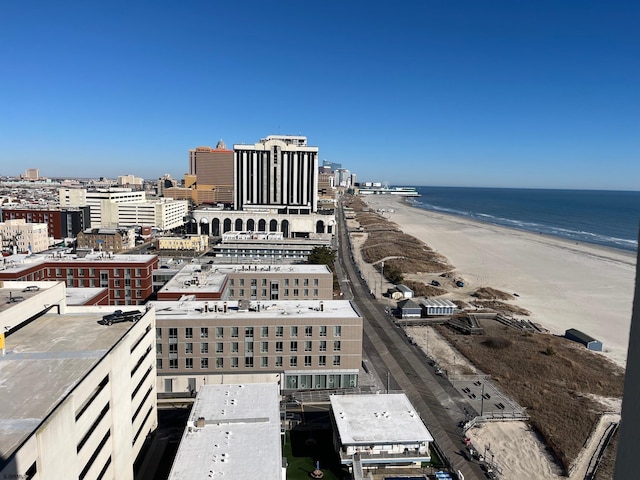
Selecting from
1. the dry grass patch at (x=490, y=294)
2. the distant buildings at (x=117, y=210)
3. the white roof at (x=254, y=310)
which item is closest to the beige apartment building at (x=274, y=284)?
the white roof at (x=254, y=310)

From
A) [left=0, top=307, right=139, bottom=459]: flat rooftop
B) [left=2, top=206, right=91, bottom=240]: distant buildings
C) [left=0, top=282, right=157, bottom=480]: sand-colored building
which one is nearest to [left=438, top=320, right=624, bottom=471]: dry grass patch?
[left=0, top=282, right=157, bottom=480]: sand-colored building

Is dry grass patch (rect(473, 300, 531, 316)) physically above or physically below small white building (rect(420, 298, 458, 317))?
below

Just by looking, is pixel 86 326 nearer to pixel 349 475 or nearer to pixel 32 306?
pixel 32 306

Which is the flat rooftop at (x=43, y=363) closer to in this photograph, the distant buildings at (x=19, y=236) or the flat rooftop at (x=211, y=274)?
the flat rooftop at (x=211, y=274)

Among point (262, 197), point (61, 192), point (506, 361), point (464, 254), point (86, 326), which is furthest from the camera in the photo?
point (262, 197)

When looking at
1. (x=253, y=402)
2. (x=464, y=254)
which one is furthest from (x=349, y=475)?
(x=464, y=254)

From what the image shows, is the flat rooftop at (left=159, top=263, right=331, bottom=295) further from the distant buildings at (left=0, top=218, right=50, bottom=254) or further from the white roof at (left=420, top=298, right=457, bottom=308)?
the distant buildings at (left=0, top=218, right=50, bottom=254)

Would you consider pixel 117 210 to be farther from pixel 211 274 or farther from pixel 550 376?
pixel 550 376
